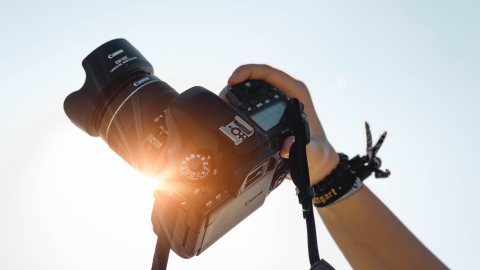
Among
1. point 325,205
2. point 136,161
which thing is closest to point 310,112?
point 325,205

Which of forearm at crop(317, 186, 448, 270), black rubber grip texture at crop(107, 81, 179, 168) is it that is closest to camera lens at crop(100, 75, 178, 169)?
black rubber grip texture at crop(107, 81, 179, 168)

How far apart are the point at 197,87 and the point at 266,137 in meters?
0.22

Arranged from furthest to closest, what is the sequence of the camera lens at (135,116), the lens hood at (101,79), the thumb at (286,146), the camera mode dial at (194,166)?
the lens hood at (101,79) < the camera lens at (135,116) < the thumb at (286,146) < the camera mode dial at (194,166)

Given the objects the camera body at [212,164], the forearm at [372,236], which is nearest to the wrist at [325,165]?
the forearm at [372,236]

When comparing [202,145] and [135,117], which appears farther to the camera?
[135,117]

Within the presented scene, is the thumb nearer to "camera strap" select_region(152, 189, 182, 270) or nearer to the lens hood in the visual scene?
"camera strap" select_region(152, 189, 182, 270)

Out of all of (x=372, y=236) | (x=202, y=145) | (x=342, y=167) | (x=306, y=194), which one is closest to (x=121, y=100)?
(x=202, y=145)

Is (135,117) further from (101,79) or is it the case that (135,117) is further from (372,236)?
(372,236)

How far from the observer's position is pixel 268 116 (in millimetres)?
906

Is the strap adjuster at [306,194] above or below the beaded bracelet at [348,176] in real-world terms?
above

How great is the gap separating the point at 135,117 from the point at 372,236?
0.90m

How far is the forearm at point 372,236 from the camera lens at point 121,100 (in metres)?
0.70

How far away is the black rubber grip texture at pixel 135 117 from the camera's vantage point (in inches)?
42.0

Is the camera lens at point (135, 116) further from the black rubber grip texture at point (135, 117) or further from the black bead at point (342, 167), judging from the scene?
the black bead at point (342, 167)
